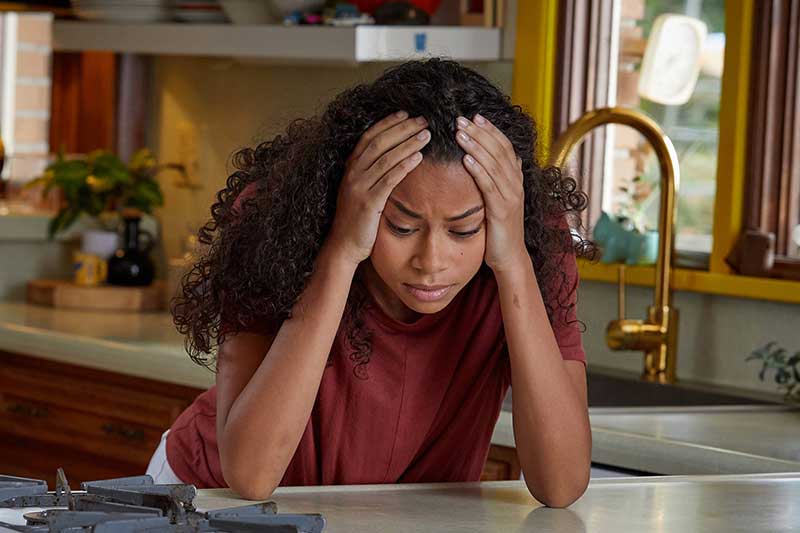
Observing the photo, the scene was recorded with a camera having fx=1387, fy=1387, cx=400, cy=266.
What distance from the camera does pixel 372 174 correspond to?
138cm

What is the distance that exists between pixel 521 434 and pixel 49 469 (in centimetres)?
185

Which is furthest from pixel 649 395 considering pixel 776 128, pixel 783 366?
pixel 776 128

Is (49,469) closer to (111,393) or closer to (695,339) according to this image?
(111,393)

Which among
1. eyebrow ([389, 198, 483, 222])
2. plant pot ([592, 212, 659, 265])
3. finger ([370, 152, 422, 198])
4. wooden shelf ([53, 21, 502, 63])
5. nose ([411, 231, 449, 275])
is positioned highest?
wooden shelf ([53, 21, 502, 63])

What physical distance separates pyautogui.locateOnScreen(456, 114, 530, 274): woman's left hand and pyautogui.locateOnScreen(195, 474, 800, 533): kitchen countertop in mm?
247

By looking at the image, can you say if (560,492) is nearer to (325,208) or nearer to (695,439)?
(325,208)

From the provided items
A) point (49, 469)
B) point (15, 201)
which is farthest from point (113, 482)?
point (15, 201)

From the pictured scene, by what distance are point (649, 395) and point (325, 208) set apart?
1.35m

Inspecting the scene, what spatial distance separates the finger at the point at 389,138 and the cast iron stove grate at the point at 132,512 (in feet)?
1.17

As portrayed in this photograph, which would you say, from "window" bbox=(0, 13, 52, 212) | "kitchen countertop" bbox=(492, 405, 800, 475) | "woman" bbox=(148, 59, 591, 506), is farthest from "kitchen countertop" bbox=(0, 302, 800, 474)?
"window" bbox=(0, 13, 52, 212)

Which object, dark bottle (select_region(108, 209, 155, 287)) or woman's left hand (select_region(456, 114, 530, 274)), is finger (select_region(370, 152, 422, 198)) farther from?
dark bottle (select_region(108, 209, 155, 287))

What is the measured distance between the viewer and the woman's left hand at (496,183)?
138cm

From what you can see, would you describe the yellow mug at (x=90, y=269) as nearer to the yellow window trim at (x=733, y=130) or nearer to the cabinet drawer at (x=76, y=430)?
the cabinet drawer at (x=76, y=430)

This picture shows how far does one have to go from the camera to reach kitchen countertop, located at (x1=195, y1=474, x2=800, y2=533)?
1.32m
